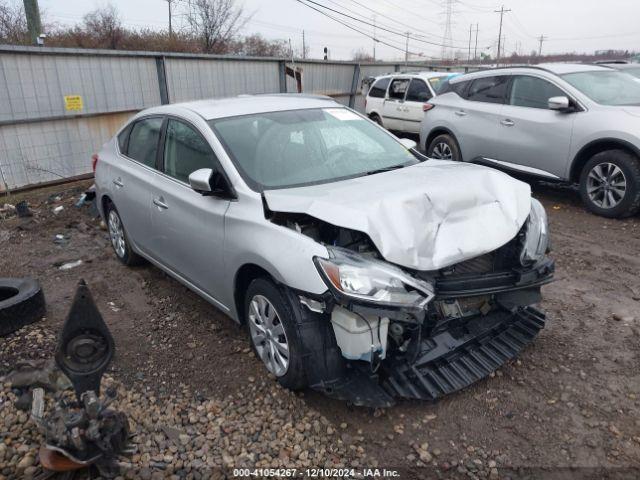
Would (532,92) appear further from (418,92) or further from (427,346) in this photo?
(427,346)

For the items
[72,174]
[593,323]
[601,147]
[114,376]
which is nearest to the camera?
[114,376]

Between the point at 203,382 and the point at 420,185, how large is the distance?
193 centimetres

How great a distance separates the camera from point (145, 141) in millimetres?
4613

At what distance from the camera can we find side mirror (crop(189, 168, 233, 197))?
10.8ft

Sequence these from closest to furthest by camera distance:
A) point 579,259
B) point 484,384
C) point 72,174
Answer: point 484,384
point 579,259
point 72,174

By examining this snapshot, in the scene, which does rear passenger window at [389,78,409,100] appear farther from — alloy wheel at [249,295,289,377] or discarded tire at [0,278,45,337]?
alloy wheel at [249,295,289,377]

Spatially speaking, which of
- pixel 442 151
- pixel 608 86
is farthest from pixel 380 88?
pixel 608 86

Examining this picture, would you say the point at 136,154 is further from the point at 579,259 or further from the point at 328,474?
the point at 579,259

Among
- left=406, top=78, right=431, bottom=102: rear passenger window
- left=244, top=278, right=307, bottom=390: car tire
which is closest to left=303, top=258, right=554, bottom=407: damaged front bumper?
left=244, top=278, right=307, bottom=390: car tire

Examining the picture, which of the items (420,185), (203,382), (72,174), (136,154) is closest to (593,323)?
(420,185)

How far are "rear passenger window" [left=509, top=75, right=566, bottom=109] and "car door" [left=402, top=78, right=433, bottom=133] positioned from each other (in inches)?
169

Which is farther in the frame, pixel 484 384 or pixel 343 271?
pixel 484 384

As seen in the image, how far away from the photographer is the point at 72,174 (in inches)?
349

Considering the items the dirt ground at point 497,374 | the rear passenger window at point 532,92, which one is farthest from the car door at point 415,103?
the dirt ground at point 497,374
